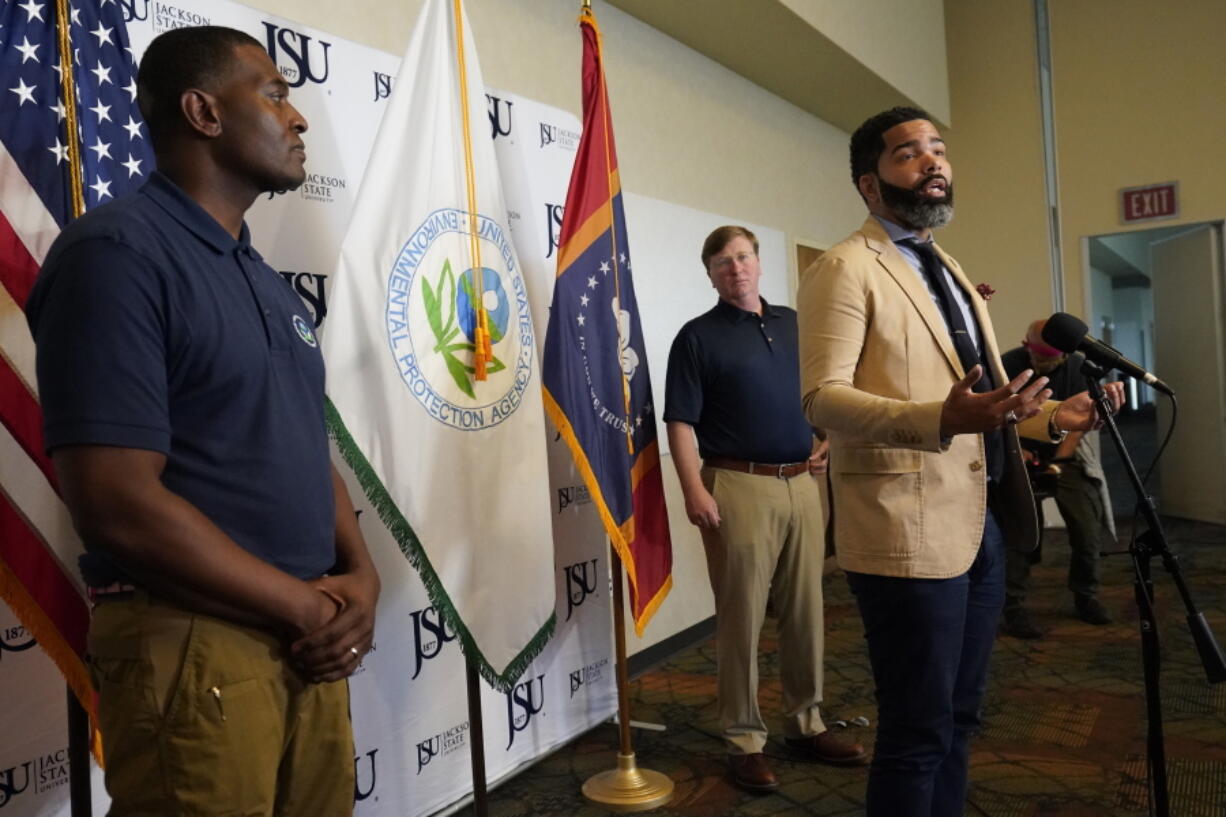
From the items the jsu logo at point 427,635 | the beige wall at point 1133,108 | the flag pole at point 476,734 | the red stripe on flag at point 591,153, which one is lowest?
the flag pole at point 476,734

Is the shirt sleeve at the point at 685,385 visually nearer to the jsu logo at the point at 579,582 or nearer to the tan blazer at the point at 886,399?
the jsu logo at the point at 579,582

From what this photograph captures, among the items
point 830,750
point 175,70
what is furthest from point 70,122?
point 830,750

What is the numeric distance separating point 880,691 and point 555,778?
1.41 meters

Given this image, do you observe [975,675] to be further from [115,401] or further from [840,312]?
[115,401]

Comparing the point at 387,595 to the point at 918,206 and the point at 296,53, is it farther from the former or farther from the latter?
the point at 918,206

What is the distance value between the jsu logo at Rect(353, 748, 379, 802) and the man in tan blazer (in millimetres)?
1249

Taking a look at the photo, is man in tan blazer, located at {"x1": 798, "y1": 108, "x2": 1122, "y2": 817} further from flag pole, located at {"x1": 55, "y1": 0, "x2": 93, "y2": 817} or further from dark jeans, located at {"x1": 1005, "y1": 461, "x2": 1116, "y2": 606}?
dark jeans, located at {"x1": 1005, "y1": 461, "x2": 1116, "y2": 606}

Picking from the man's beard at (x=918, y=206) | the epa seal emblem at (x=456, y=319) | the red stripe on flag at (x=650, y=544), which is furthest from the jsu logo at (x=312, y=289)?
the man's beard at (x=918, y=206)

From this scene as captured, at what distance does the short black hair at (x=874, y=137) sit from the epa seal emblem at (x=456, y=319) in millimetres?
884

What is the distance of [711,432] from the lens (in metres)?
2.87

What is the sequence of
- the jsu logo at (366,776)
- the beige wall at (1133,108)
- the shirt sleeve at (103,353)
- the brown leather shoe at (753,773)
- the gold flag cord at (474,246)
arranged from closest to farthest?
the shirt sleeve at (103,353) → the gold flag cord at (474,246) → the jsu logo at (366,776) → the brown leather shoe at (753,773) → the beige wall at (1133,108)

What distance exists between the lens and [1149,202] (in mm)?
6551

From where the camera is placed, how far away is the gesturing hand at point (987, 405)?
4.48 ft

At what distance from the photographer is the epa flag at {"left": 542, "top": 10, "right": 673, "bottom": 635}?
2.48 m
